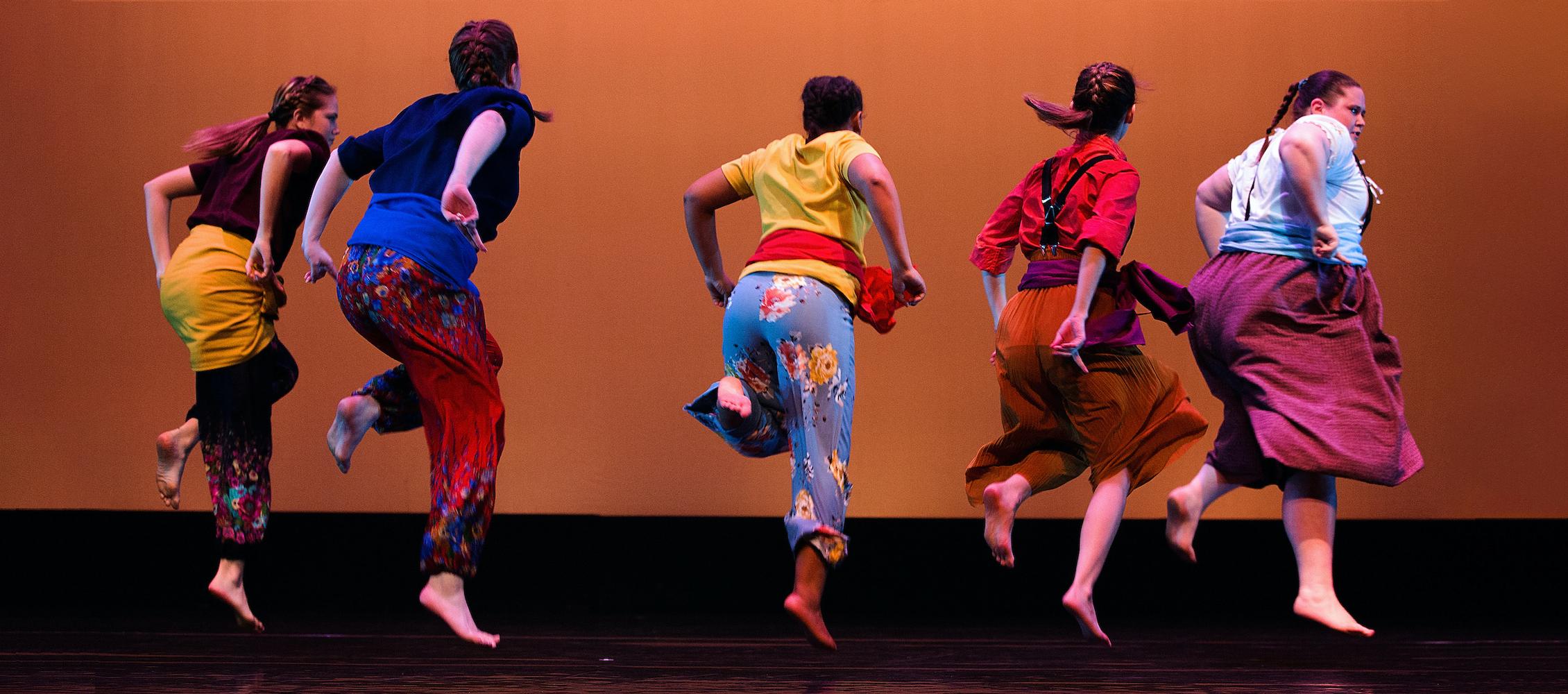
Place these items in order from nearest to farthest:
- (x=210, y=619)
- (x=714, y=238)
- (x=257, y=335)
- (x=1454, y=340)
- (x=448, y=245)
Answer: (x=448, y=245) < (x=714, y=238) < (x=257, y=335) < (x=210, y=619) < (x=1454, y=340)

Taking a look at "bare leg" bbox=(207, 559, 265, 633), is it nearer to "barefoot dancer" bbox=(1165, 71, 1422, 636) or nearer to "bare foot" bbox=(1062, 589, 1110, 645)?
"bare foot" bbox=(1062, 589, 1110, 645)

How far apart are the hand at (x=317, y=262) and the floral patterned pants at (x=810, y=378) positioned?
832mm

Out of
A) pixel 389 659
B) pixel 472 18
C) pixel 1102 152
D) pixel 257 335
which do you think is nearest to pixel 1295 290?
pixel 1102 152

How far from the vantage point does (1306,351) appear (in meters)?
2.67

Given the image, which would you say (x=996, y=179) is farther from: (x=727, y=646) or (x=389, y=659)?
(x=389, y=659)

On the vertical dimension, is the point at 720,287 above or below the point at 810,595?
above

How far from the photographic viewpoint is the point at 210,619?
3.54 metres

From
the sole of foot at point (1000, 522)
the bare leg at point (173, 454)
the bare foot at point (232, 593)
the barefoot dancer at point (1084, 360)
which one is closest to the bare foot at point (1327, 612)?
the barefoot dancer at point (1084, 360)

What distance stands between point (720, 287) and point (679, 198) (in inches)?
49.8

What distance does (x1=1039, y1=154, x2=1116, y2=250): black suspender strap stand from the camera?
276 centimetres

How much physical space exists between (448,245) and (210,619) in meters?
1.62

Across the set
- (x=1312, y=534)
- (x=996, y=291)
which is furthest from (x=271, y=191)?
(x=1312, y=534)

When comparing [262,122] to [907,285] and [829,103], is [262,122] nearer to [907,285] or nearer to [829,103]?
[829,103]

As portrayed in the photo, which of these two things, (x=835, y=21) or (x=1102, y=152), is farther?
(x=835, y=21)
